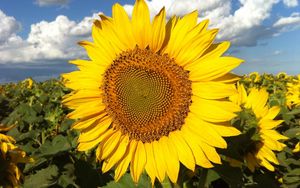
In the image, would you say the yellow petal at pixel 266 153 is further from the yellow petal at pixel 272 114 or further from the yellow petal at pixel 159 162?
the yellow petal at pixel 159 162

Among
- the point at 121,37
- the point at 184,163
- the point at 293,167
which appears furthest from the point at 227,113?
the point at 293,167

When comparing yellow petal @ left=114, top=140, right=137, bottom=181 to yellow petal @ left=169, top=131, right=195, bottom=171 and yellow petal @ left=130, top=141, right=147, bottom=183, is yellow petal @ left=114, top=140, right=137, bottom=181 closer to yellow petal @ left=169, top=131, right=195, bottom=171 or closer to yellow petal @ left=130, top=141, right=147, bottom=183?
yellow petal @ left=130, top=141, right=147, bottom=183

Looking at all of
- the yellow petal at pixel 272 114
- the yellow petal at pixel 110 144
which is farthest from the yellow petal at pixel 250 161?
the yellow petal at pixel 110 144

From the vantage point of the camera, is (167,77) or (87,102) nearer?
(167,77)

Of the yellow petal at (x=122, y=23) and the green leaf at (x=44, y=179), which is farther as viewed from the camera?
the green leaf at (x=44, y=179)

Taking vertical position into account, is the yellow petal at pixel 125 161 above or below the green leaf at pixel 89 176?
above

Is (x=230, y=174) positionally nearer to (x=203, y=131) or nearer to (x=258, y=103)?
(x=203, y=131)

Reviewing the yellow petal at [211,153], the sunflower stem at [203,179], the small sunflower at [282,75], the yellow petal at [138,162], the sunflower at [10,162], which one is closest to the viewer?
the yellow petal at [211,153]

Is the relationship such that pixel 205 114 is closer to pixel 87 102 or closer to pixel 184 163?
pixel 184 163
